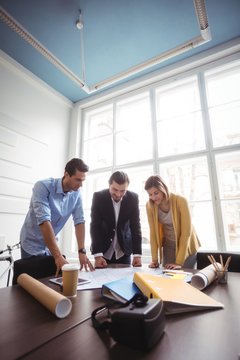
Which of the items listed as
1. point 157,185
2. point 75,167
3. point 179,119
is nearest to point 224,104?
point 179,119

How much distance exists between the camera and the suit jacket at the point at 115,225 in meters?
1.79

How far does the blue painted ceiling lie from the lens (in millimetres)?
2427

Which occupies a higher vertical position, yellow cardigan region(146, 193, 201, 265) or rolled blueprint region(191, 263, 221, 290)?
yellow cardigan region(146, 193, 201, 265)

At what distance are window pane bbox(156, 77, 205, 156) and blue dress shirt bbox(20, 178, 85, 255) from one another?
2.03 m

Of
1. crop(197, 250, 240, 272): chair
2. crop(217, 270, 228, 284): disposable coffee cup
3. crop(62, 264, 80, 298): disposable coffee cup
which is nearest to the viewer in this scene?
crop(62, 264, 80, 298): disposable coffee cup

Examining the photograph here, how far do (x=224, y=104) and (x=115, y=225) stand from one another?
2364 millimetres

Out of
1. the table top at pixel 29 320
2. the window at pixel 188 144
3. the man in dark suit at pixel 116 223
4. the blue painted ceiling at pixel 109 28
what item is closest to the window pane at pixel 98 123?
the window at pixel 188 144

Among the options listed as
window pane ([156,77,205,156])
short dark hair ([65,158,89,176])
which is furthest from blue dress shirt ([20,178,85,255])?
window pane ([156,77,205,156])

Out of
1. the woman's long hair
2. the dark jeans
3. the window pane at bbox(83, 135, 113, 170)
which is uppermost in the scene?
the window pane at bbox(83, 135, 113, 170)

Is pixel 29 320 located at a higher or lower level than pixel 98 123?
lower

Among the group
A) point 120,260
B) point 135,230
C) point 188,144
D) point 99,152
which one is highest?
point 99,152

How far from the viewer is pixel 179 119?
10.7 feet

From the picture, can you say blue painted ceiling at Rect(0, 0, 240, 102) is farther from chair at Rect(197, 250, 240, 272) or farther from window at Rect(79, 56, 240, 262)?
chair at Rect(197, 250, 240, 272)

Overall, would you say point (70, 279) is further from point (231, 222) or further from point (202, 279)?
point (231, 222)
